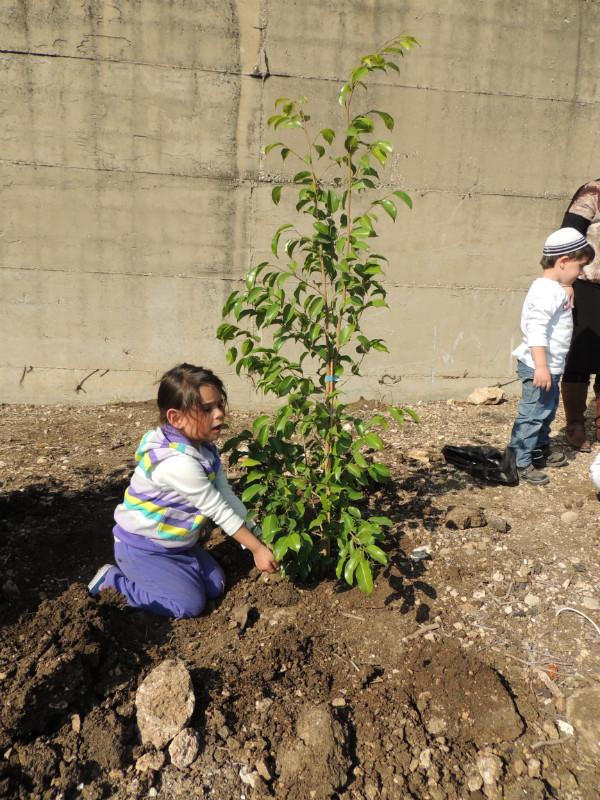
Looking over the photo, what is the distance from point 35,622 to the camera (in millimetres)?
2361

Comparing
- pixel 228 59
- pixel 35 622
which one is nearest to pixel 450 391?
pixel 228 59

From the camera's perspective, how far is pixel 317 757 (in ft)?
6.37

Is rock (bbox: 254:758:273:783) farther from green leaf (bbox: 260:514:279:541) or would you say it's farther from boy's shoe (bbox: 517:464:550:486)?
boy's shoe (bbox: 517:464:550:486)

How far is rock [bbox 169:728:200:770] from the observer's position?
194 centimetres

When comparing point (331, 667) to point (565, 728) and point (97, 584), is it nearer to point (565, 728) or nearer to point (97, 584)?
point (565, 728)

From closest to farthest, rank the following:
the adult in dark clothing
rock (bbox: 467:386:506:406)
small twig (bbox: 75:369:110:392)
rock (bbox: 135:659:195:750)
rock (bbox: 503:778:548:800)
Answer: rock (bbox: 503:778:548:800) < rock (bbox: 135:659:195:750) < the adult in dark clothing < small twig (bbox: 75:369:110:392) < rock (bbox: 467:386:506:406)

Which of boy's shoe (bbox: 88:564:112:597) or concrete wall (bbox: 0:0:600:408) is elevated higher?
concrete wall (bbox: 0:0:600:408)

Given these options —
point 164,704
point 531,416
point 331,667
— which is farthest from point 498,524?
point 164,704

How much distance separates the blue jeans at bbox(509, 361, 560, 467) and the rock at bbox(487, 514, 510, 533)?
662mm

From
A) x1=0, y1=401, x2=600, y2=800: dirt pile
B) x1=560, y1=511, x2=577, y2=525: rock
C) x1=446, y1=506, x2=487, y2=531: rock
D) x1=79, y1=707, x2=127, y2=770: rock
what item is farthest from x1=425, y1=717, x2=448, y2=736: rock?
x1=560, y1=511, x2=577, y2=525: rock

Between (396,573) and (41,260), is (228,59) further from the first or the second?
(396,573)

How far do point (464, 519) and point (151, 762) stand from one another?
1881 mm

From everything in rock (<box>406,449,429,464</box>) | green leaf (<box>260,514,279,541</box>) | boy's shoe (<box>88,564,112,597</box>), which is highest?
green leaf (<box>260,514,279,541</box>)

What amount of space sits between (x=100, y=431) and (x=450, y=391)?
2844mm
